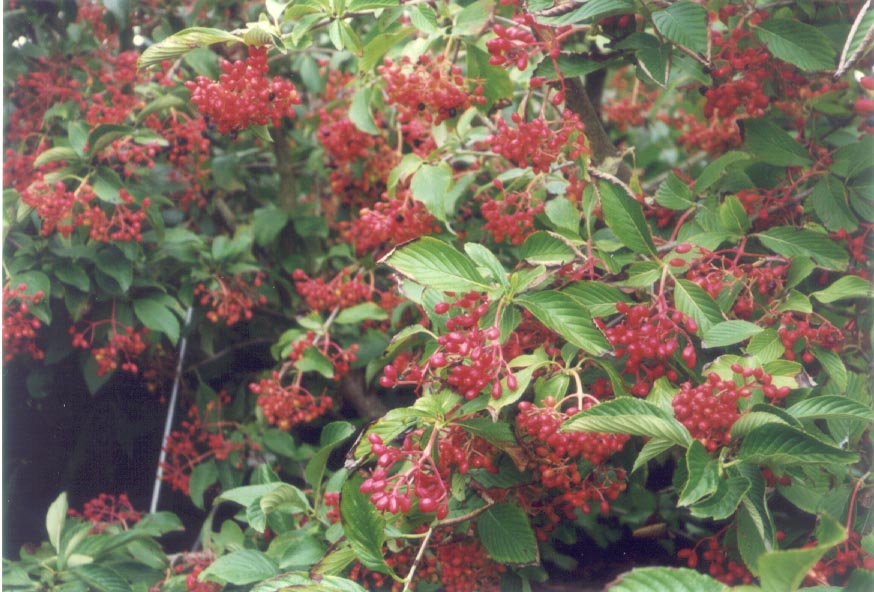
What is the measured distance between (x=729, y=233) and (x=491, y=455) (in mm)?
526

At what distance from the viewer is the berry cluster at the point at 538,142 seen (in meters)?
1.38

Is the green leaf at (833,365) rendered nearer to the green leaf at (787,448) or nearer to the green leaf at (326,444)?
the green leaf at (787,448)

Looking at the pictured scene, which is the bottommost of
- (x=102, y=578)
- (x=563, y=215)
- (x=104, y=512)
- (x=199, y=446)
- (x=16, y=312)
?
(x=199, y=446)

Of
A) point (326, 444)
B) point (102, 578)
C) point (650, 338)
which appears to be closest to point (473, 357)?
point (650, 338)

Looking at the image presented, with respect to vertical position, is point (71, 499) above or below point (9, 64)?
below

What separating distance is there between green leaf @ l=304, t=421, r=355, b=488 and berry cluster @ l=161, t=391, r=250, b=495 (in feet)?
2.31

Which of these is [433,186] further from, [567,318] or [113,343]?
[113,343]

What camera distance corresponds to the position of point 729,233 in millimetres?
1406

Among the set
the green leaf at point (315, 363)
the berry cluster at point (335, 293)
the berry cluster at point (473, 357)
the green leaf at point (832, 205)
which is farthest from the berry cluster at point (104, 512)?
the green leaf at point (832, 205)

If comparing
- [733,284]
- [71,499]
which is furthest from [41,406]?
[733,284]

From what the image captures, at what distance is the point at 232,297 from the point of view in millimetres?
2131

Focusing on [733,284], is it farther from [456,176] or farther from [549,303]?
[456,176]

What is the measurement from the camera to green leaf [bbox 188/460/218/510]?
7.02 feet

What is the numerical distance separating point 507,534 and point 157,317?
3.53ft
